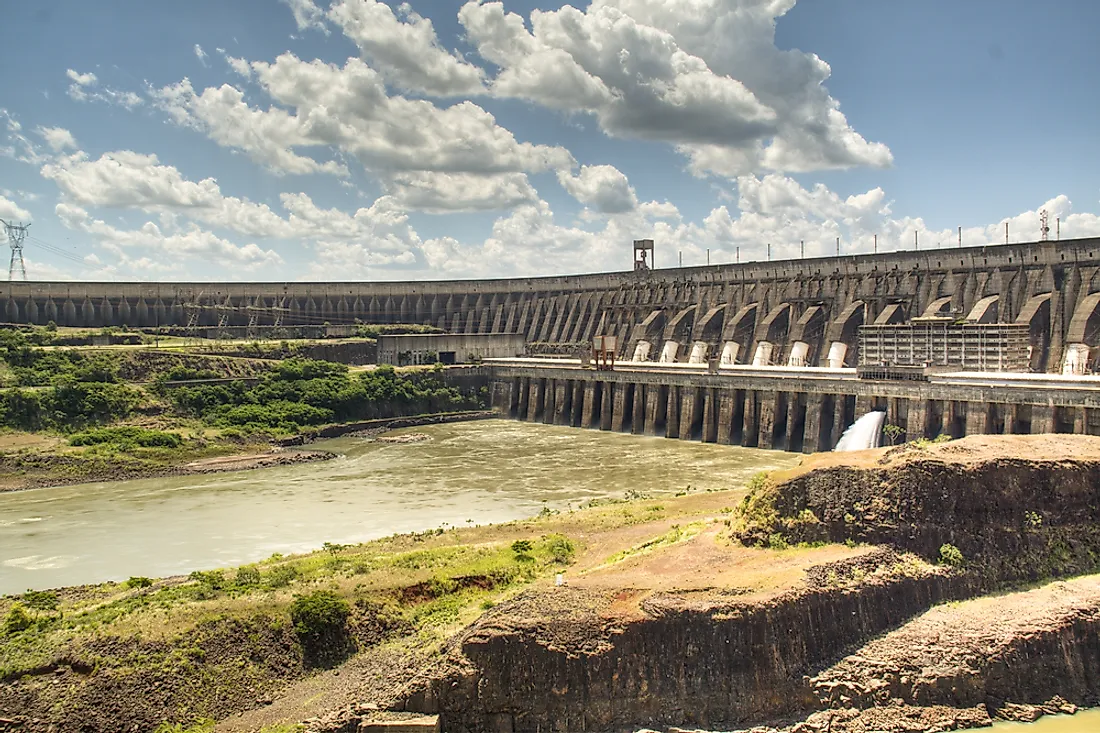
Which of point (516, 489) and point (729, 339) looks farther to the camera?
point (729, 339)

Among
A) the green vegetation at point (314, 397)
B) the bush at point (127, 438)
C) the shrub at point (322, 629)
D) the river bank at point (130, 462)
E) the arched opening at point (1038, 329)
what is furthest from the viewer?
the green vegetation at point (314, 397)

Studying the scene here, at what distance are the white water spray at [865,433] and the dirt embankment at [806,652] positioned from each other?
77.5ft

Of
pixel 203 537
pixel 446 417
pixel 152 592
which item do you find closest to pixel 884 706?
pixel 152 592

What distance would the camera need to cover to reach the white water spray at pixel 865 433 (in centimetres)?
4556

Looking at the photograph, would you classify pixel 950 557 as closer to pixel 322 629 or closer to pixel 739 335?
pixel 322 629

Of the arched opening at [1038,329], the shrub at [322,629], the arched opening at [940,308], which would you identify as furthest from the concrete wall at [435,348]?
the shrub at [322,629]

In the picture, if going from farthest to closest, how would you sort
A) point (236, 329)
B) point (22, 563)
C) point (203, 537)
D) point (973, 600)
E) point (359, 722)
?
point (236, 329) → point (203, 537) → point (22, 563) → point (973, 600) → point (359, 722)

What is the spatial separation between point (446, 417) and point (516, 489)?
2810 cm

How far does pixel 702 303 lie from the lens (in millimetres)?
80125

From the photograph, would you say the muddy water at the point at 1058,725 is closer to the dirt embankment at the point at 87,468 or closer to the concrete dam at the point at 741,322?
the concrete dam at the point at 741,322

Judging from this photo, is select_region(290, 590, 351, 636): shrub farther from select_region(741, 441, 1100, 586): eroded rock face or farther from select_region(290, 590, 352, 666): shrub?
select_region(741, 441, 1100, 586): eroded rock face

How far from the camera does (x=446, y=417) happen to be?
72.3 m

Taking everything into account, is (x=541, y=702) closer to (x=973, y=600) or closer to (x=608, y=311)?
(x=973, y=600)

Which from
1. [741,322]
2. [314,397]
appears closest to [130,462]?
[314,397]
